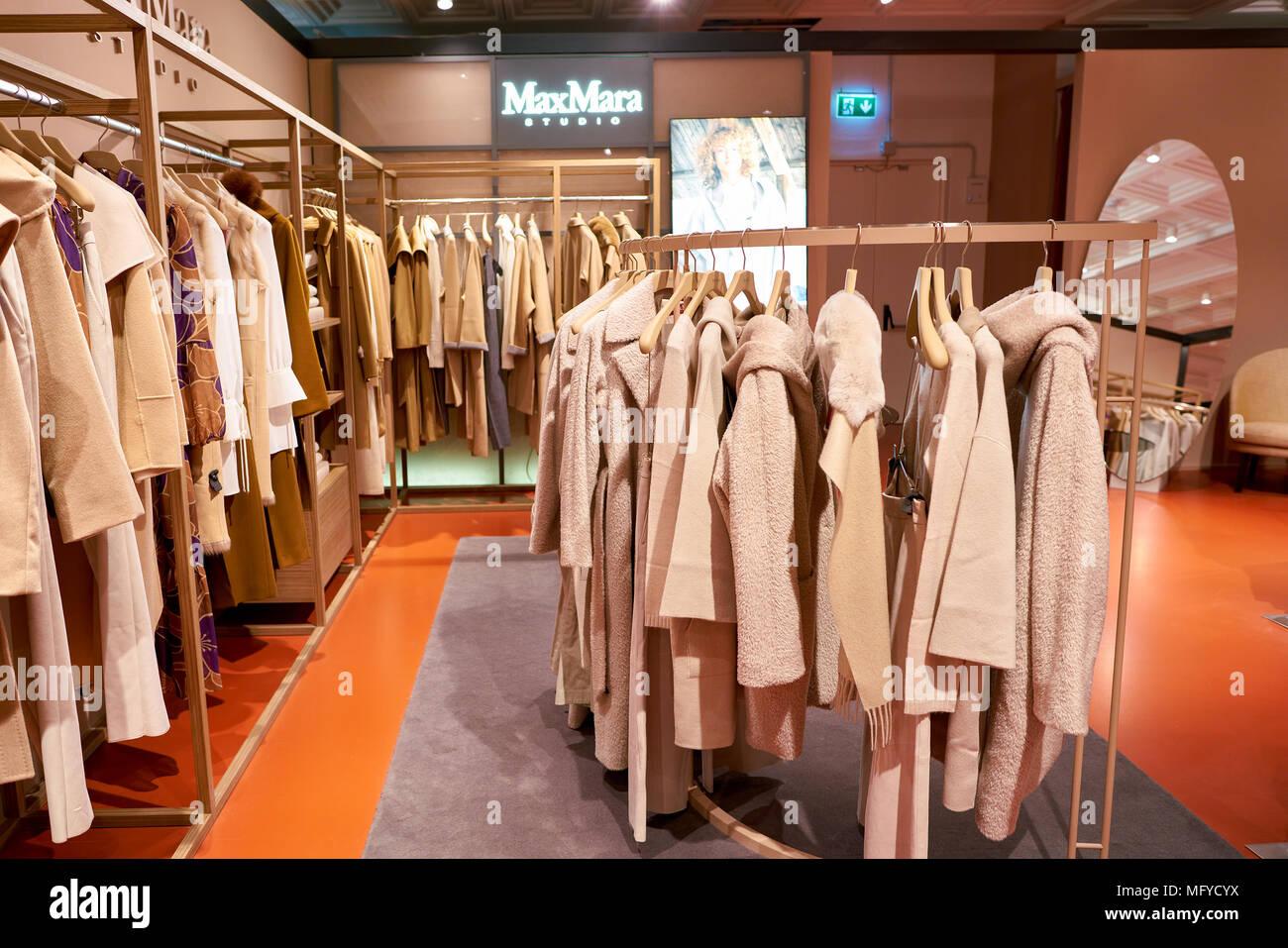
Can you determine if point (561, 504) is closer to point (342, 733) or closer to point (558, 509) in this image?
point (558, 509)

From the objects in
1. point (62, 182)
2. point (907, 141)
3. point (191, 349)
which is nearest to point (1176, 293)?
point (907, 141)

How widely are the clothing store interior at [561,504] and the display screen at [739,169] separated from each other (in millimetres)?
27

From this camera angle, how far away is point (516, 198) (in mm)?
5637

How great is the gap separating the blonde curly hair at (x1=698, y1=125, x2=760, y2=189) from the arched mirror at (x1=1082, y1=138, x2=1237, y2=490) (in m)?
2.53

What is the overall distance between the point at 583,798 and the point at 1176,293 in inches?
231

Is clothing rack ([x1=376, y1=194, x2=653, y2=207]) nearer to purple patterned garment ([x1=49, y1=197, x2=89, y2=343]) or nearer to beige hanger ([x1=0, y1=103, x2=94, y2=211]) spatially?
beige hanger ([x1=0, y1=103, x2=94, y2=211])

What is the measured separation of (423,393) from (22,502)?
3844 mm

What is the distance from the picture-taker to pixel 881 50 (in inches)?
221

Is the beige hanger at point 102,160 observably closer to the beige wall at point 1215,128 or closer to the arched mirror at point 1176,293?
the arched mirror at point 1176,293

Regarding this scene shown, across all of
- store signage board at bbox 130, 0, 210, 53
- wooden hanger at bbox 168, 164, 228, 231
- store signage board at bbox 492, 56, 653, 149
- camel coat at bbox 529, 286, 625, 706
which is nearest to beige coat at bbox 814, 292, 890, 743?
camel coat at bbox 529, 286, 625, 706

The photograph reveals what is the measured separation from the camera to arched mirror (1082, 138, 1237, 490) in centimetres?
621

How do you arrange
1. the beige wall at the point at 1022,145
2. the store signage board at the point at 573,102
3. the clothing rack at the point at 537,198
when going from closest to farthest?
1. the clothing rack at the point at 537,198
2. the store signage board at the point at 573,102
3. the beige wall at the point at 1022,145

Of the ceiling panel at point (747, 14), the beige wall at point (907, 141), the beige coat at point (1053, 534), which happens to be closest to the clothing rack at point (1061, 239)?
the beige coat at point (1053, 534)

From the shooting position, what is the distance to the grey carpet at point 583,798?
2246 mm
